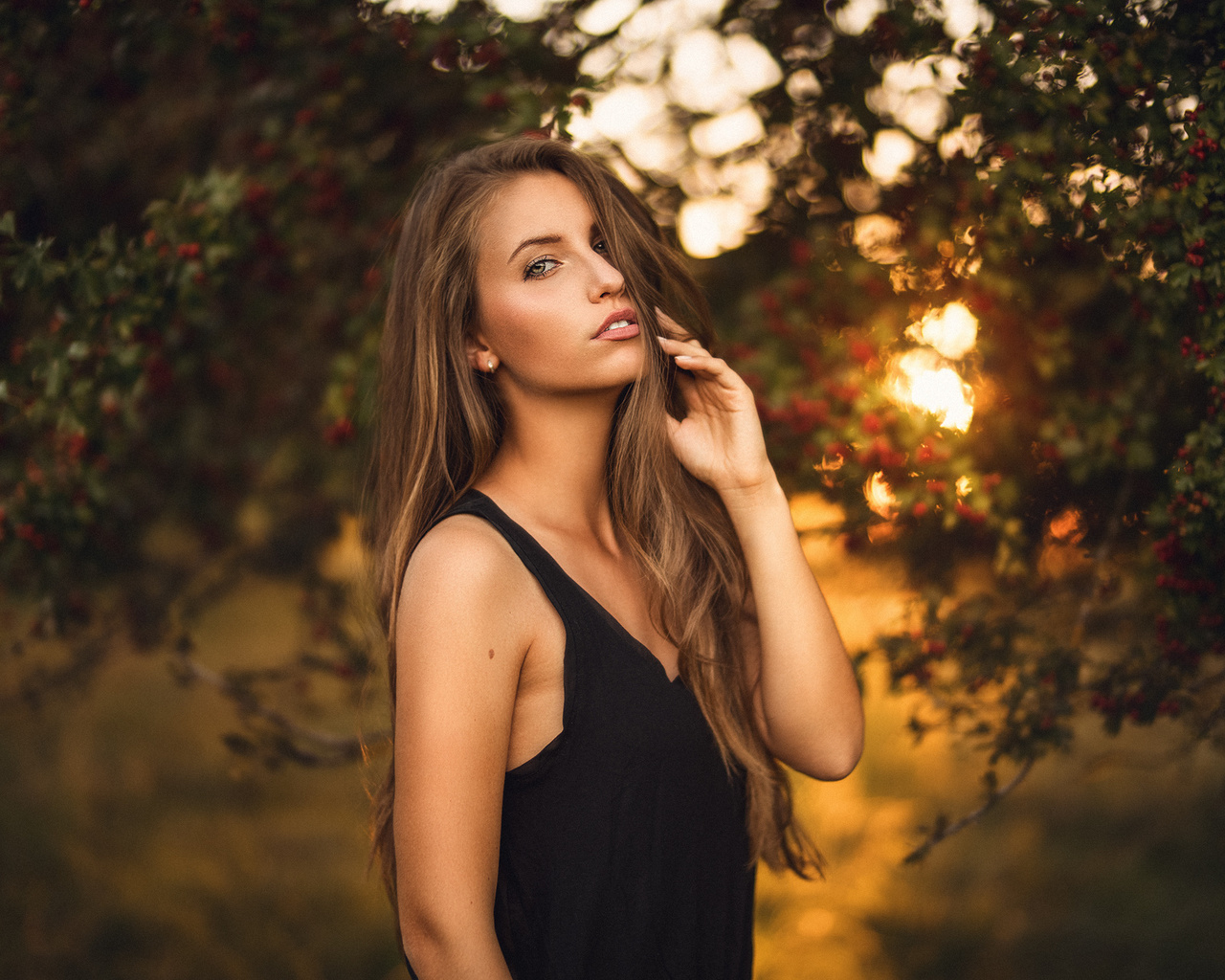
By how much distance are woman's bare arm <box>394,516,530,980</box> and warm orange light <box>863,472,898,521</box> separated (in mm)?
984

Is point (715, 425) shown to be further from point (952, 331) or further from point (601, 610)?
point (952, 331)

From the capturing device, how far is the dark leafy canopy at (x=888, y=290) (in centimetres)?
150

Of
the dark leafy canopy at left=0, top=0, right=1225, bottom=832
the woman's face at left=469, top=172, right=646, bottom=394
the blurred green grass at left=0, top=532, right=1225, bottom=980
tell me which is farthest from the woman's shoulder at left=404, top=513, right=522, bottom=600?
the blurred green grass at left=0, top=532, right=1225, bottom=980

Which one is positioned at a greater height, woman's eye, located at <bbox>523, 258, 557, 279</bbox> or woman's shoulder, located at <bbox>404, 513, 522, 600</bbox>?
→ woman's eye, located at <bbox>523, 258, 557, 279</bbox>

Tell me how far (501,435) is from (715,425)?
0.42 meters

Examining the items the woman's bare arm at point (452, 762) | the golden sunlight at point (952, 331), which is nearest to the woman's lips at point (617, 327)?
the woman's bare arm at point (452, 762)

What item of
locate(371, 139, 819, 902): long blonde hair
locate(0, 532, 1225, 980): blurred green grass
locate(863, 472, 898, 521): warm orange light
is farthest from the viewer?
locate(0, 532, 1225, 980): blurred green grass

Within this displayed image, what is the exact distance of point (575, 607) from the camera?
4.50 feet

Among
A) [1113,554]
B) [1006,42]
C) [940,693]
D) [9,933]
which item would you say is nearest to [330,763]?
[940,693]

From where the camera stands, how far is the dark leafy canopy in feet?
4.91

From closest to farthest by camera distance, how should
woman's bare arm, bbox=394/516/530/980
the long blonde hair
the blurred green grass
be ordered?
woman's bare arm, bbox=394/516/530/980, the long blonde hair, the blurred green grass

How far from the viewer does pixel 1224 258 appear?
1.35m

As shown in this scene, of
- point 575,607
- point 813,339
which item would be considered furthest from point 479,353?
point 813,339

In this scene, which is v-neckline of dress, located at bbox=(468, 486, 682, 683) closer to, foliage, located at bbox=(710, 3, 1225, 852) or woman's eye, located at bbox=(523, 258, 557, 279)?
woman's eye, located at bbox=(523, 258, 557, 279)
